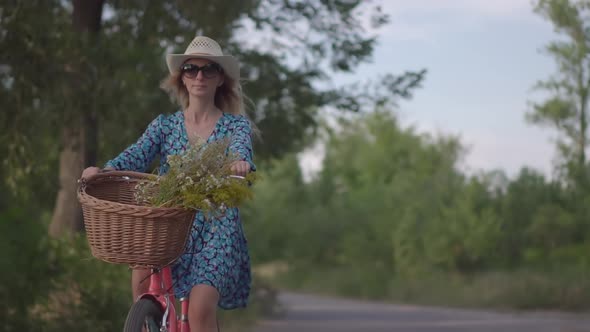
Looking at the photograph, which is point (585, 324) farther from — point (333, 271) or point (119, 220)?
point (333, 271)

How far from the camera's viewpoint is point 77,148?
10406mm

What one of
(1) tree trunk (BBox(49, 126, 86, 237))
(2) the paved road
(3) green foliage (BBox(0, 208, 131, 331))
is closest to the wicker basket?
(3) green foliage (BBox(0, 208, 131, 331))

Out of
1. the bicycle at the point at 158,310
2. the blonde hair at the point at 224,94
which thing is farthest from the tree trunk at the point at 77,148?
the bicycle at the point at 158,310

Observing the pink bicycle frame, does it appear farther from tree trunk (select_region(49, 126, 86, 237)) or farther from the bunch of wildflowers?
tree trunk (select_region(49, 126, 86, 237))

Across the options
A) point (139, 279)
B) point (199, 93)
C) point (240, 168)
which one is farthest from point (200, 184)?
point (199, 93)

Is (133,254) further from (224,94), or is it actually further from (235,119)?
(224,94)

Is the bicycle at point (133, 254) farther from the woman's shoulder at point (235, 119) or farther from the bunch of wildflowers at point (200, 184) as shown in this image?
the woman's shoulder at point (235, 119)

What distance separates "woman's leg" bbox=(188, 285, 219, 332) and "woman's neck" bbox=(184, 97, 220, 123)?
0.92m

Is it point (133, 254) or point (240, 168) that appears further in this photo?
point (240, 168)

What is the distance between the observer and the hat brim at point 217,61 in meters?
4.98

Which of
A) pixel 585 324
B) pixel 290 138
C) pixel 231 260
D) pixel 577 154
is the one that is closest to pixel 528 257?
pixel 577 154

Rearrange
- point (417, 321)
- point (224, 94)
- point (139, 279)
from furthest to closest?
point (417, 321) < point (224, 94) < point (139, 279)

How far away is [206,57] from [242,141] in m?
0.52

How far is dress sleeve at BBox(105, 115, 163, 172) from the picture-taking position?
192 inches
